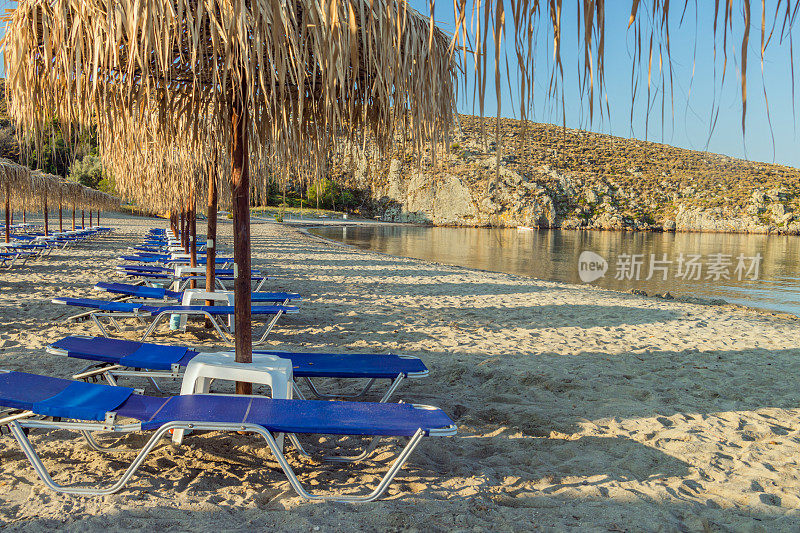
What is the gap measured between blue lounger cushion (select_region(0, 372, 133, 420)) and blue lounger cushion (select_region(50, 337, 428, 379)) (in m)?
0.59

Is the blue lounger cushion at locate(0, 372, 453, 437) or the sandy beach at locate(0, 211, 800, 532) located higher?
the blue lounger cushion at locate(0, 372, 453, 437)

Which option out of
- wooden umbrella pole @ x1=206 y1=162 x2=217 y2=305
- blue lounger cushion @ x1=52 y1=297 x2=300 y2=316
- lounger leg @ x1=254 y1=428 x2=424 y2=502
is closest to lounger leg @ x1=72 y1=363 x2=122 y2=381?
blue lounger cushion @ x1=52 y1=297 x2=300 y2=316

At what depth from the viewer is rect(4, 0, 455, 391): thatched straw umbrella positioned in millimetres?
1832

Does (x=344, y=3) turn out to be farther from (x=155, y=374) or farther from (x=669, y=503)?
(x=669, y=503)

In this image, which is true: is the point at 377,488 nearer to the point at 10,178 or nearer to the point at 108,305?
the point at 108,305

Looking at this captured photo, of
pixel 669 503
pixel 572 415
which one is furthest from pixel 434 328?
pixel 669 503

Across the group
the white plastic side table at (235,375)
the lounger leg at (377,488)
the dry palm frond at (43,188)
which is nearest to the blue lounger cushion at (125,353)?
the white plastic side table at (235,375)

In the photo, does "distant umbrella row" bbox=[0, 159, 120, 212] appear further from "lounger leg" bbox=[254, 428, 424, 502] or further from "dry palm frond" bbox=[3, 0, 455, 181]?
"lounger leg" bbox=[254, 428, 424, 502]

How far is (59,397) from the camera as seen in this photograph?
7.69ft

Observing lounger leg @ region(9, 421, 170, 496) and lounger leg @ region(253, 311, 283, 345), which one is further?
lounger leg @ region(253, 311, 283, 345)

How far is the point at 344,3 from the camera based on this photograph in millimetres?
2043

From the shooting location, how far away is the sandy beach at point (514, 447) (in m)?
2.16

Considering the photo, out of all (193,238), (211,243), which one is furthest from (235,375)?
(193,238)

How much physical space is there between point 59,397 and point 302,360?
1.40 meters
